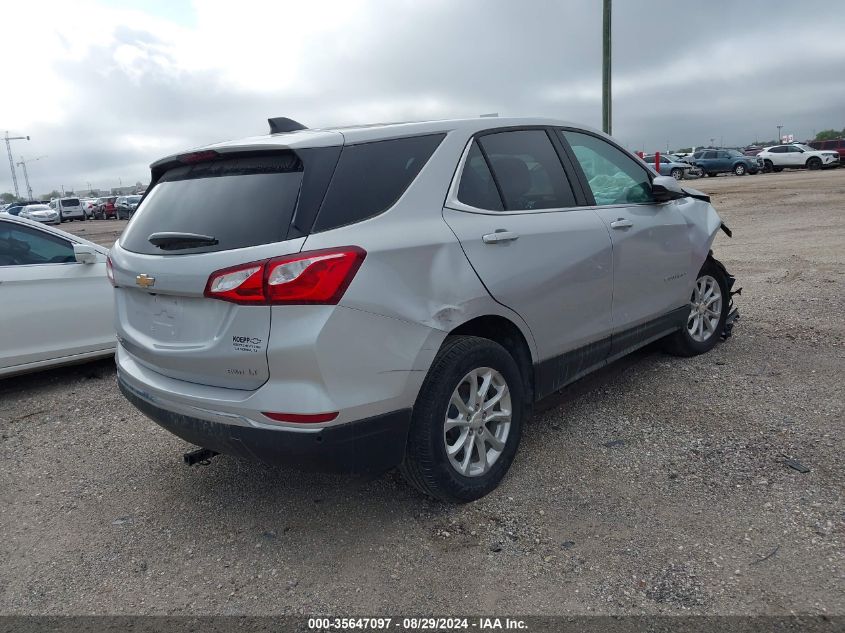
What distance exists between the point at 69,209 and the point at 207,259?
5375 cm

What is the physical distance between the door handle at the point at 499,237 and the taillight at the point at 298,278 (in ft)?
2.57

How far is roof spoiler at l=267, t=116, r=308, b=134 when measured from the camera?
349 centimetres

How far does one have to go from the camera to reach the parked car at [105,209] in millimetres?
49906

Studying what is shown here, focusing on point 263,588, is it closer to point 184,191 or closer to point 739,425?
point 184,191

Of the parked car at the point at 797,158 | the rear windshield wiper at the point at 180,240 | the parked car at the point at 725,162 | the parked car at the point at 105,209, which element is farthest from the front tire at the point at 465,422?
the parked car at the point at 105,209

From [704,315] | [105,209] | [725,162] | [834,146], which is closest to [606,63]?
[704,315]

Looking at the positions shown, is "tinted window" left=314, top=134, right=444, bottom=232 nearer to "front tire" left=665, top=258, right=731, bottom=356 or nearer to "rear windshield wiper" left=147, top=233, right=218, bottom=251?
"rear windshield wiper" left=147, top=233, right=218, bottom=251

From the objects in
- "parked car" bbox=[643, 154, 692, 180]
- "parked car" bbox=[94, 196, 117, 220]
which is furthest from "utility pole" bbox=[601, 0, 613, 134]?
"parked car" bbox=[94, 196, 117, 220]

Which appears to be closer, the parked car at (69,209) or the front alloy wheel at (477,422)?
the front alloy wheel at (477,422)

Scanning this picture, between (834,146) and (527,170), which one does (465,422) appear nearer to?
(527,170)

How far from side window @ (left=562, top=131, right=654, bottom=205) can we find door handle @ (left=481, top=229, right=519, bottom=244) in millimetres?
1002

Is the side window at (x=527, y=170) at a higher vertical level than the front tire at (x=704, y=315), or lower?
higher

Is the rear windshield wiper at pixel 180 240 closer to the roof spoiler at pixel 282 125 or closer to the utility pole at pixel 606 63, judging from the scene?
the roof spoiler at pixel 282 125

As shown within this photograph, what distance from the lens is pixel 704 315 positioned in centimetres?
541
